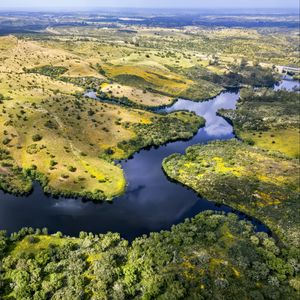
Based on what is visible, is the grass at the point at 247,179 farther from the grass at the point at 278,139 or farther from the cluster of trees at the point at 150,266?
the cluster of trees at the point at 150,266

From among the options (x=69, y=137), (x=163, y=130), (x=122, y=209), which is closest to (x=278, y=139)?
(x=163, y=130)

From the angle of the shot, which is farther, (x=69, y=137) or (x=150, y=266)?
(x=69, y=137)

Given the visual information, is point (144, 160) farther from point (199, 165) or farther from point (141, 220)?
point (141, 220)

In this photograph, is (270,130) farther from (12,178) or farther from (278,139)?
(12,178)

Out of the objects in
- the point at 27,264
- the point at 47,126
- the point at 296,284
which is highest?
the point at 47,126

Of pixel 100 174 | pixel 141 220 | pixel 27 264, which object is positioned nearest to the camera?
pixel 27 264

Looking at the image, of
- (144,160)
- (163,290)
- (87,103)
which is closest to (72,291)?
(163,290)

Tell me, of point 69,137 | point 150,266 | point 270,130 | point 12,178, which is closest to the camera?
point 150,266

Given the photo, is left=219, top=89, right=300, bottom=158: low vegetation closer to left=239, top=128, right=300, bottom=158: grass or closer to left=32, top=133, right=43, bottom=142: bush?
left=239, top=128, right=300, bottom=158: grass

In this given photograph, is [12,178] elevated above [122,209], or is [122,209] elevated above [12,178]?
[12,178]
